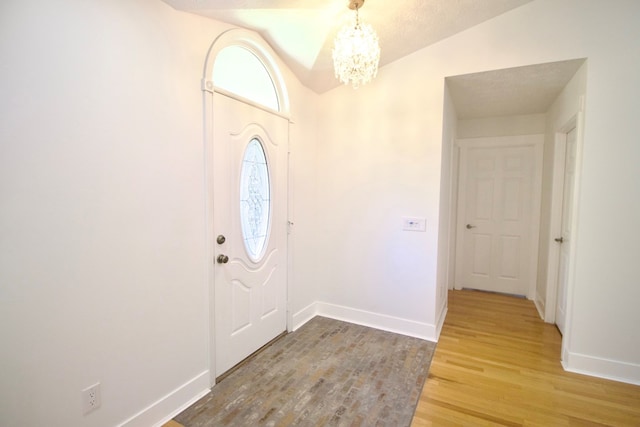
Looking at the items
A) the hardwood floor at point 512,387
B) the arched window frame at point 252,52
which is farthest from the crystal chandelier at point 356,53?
the hardwood floor at point 512,387

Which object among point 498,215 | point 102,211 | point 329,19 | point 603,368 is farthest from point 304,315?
point 498,215

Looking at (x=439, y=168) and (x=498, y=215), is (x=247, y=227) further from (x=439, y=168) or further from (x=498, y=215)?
(x=498, y=215)

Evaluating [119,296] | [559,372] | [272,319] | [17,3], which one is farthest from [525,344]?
[17,3]

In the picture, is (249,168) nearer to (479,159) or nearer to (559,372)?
(559,372)

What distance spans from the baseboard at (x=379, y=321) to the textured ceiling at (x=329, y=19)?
249 cm

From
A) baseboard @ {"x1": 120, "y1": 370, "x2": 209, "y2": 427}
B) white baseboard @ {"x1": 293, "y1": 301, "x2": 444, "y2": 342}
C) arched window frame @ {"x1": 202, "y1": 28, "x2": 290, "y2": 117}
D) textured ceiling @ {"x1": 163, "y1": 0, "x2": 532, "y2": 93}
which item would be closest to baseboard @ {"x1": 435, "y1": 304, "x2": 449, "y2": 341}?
white baseboard @ {"x1": 293, "y1": 301, "x2": 444, "y2": 342}

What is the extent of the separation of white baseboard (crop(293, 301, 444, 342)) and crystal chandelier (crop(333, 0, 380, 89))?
2270 mm

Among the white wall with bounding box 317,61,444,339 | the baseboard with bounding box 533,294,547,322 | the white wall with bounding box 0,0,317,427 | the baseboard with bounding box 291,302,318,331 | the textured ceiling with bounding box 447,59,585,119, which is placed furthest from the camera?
the baseboard with bounding box 533,294,547,322

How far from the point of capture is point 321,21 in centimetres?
233

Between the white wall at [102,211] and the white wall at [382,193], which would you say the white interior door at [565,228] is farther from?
the white wall at [102,211]

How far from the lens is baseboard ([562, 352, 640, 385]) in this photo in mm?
2242

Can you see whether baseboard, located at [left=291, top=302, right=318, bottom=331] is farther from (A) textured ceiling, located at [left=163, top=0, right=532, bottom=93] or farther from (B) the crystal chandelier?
(A) textured ceiling, located at [left=163, top=0, right=532, bottom=93]

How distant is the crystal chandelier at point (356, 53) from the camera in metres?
1.94

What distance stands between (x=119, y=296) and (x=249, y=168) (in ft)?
4.19
